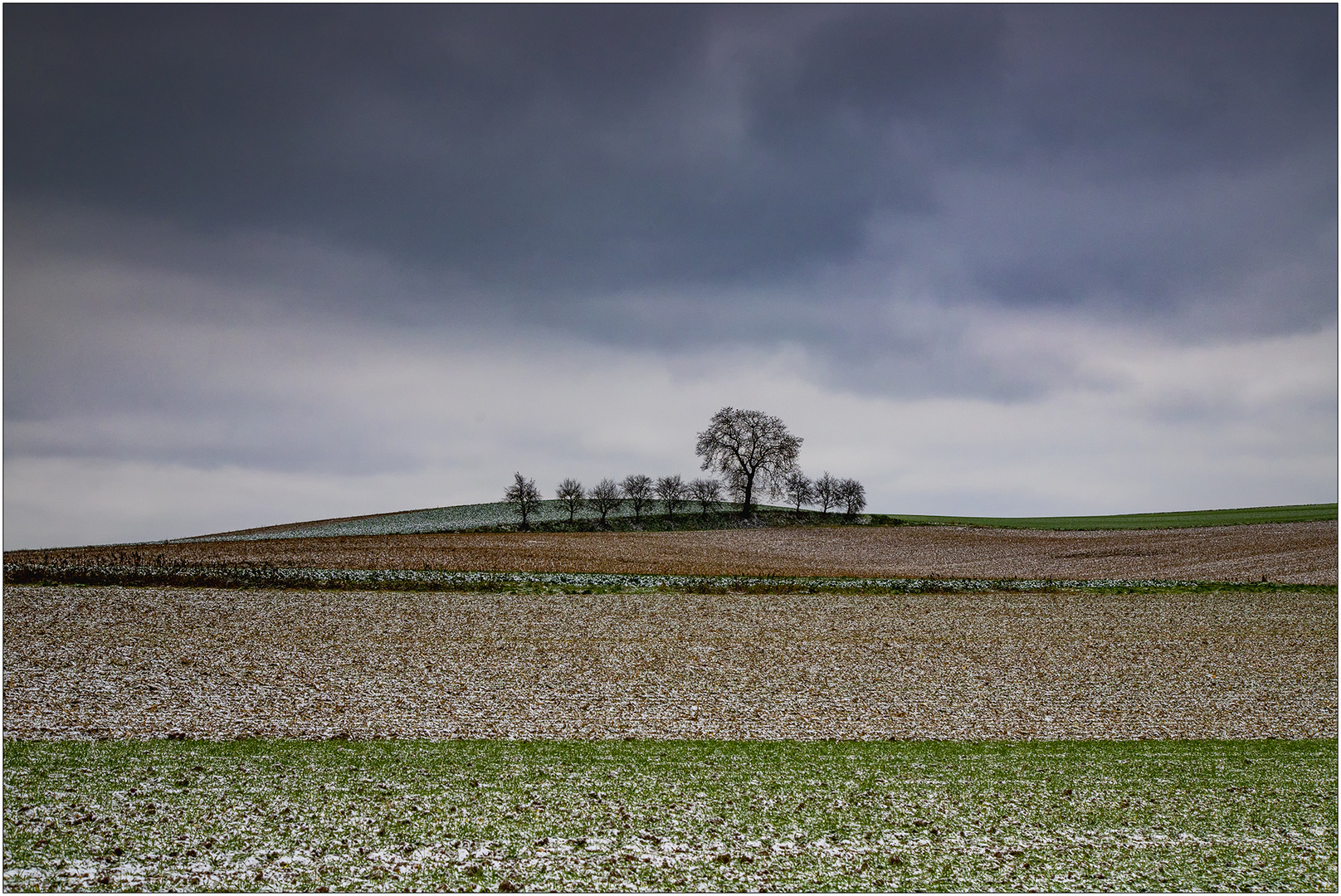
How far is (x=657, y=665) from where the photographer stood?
811 inches

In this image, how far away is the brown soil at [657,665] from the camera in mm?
15664

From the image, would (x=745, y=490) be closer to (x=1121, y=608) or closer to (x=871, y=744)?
(x=1121, y=608)

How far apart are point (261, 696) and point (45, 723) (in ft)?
11.9

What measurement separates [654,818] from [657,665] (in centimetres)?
1060

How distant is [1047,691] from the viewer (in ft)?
61.2

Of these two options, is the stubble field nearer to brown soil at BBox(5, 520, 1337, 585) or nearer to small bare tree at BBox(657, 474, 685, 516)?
brown soil at BBox(5, 520, 1337, 585)

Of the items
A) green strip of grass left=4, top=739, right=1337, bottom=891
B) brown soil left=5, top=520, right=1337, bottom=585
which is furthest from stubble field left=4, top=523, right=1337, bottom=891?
brown soil left=5, top=520, right=1337, bottom=585

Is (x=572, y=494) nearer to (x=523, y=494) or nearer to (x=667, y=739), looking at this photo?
(x=523, y=494)

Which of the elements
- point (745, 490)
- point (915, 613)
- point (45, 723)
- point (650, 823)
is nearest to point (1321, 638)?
point (915, 613)

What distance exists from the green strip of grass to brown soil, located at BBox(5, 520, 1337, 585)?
2262 centimetres

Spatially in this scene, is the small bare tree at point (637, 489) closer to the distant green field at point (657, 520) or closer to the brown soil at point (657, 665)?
the distant green field at point (657, 520)

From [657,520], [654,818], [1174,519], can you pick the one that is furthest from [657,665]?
[1174,519]

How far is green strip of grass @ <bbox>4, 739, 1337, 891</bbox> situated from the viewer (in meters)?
8.52

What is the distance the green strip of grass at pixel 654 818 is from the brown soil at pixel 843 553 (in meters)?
22.6
